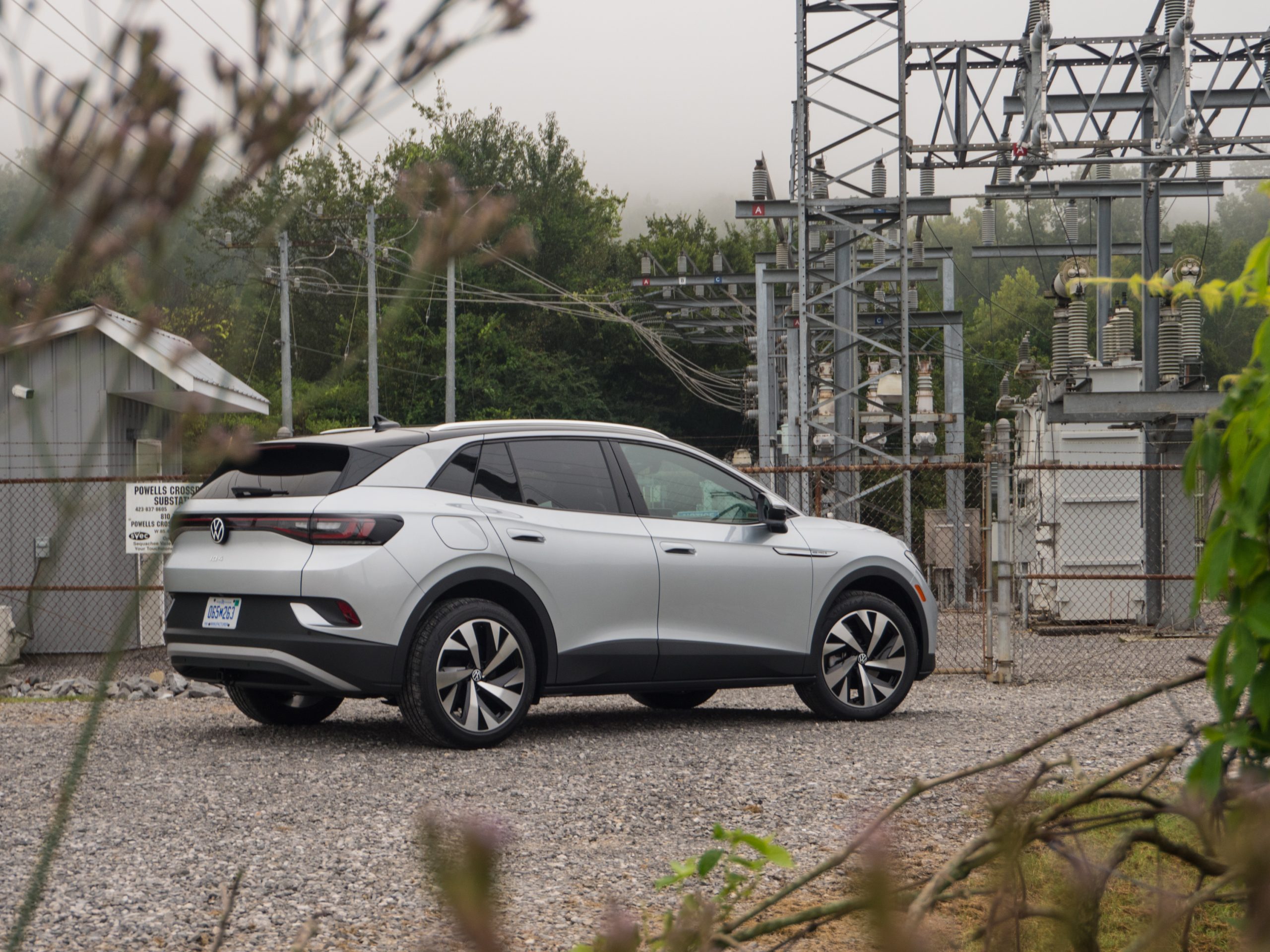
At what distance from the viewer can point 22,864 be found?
16.5ft

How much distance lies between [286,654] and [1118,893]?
14.3 feet

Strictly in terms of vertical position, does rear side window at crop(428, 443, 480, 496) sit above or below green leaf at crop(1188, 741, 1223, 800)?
above

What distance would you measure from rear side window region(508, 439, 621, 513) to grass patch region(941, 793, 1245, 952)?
334 centimetres

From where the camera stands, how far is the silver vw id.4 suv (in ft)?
23.3

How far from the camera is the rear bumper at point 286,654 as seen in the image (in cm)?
700

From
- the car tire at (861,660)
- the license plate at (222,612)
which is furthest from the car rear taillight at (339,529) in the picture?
the car tire at (861,660)

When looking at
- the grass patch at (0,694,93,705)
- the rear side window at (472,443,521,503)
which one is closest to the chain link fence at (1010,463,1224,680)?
the rear side window at (472,443,521,503)

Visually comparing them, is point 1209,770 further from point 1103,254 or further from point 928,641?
point 1103,254

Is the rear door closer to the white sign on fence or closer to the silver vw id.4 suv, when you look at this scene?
the silver vw id.4 suv

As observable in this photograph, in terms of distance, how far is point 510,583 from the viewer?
24.6 ft

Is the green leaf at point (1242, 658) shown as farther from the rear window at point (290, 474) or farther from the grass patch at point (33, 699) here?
the grass patch at point (33, 699)

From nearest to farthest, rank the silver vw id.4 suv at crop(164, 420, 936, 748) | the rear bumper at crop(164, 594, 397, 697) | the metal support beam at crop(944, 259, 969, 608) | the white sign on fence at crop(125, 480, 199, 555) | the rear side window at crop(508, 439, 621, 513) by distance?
the rear bumper at crop(164, 594, 397, 697) < the silver vw id.4 suv at crop(164, 420, 936, 748) < the rear side window at crop(508, 439, 621, 513) < the white sign on fence at crop(125, 480, 199, 555) < the metal support beam at crop(944, 259, 969, 608)

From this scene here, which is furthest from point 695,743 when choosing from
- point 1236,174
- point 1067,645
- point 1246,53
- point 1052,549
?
point 1236,174

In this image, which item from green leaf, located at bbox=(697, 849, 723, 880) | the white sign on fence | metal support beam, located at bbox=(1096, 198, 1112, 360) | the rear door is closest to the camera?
green leaf, located at bbox=(697, 849, 723, 880)
